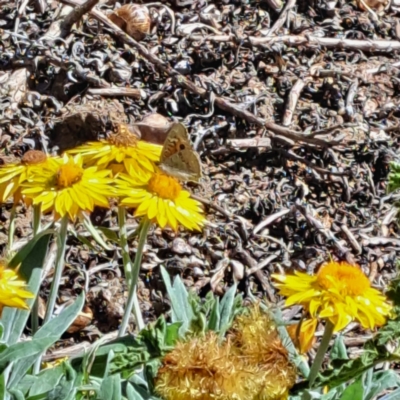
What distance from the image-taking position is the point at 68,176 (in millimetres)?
2391

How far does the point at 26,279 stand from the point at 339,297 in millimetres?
955

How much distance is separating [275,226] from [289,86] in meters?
0.87

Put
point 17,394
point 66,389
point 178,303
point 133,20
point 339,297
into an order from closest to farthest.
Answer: point 339,297
point 66,389
point 17,394
point 178,303
point 133,20

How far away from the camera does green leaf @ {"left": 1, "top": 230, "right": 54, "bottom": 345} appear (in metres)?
2.51

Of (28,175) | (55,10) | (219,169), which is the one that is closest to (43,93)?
(55,10)

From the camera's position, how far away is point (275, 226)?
3818 mm

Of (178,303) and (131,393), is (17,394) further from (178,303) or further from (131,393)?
(178,303)

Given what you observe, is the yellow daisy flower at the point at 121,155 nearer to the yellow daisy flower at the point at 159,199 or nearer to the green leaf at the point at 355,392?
the yellow daisy flower at the point at 159,199

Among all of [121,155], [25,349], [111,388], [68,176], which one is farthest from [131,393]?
[121,155]

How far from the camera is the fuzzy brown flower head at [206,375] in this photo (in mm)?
1895

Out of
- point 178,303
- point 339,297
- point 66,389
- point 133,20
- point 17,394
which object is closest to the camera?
point 339,297

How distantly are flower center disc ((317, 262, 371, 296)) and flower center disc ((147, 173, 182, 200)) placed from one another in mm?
535

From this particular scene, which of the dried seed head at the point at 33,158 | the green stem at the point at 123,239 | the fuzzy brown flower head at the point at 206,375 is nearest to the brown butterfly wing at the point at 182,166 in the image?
the green stem at the point at 123,239

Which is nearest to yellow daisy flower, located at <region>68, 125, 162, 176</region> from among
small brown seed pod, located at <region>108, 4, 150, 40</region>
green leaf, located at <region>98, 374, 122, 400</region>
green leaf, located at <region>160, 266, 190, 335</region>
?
green leaf, located at <region>160, 266, 190, 335</region>
